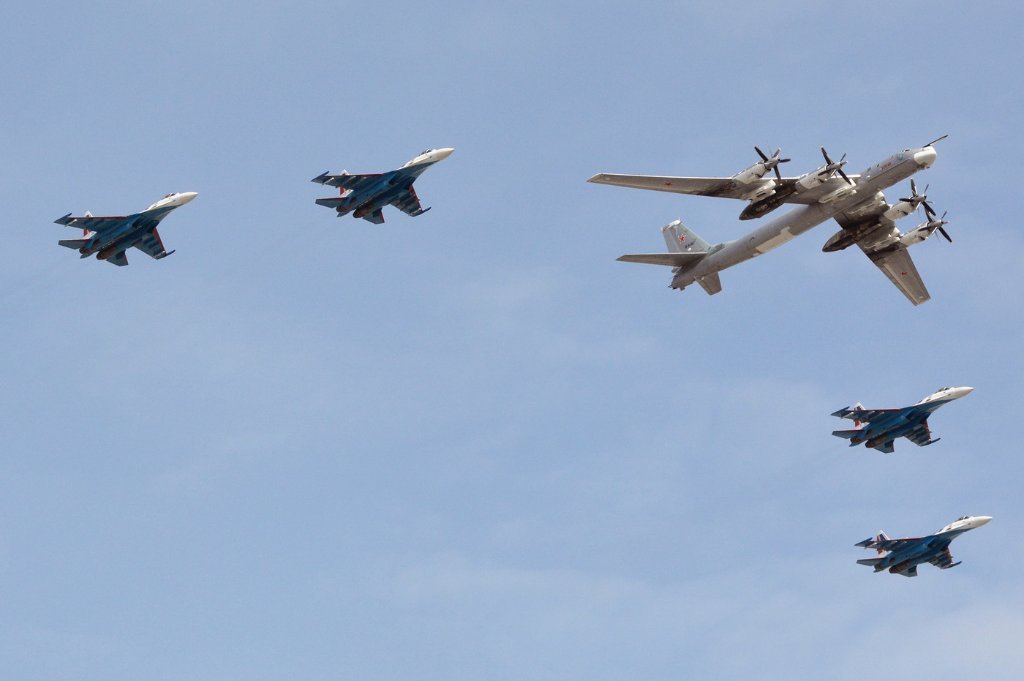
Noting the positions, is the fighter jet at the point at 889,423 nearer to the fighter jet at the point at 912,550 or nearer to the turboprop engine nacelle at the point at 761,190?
the fighter jet at the point at 912,550

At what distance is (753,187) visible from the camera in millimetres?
96062

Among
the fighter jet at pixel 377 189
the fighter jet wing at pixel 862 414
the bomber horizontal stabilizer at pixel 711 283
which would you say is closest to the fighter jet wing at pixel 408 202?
the fighter jet at pixel 377 189

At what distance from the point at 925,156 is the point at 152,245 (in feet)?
170

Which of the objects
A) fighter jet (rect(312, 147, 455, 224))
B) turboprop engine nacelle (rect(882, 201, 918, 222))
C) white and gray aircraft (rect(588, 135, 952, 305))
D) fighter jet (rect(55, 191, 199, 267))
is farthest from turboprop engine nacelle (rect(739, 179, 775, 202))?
fighter jet (rect(55, 191, 199, 267))

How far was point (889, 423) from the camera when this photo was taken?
114312 mm

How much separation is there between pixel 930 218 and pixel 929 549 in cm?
2940

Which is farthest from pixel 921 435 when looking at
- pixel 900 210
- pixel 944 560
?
pixel 900 210

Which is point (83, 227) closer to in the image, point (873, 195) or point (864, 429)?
point (873, 195)

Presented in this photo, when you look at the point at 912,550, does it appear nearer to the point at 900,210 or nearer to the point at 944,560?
the point at 944,560

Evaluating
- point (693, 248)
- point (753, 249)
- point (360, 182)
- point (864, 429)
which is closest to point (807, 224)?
point (753, 249)

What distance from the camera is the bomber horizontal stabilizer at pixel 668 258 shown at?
4112 inches

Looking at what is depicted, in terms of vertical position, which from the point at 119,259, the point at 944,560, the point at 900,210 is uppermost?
the point at 900,210

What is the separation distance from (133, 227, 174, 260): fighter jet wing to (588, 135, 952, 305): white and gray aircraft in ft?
98.5

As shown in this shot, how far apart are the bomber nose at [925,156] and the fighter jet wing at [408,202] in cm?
3299
